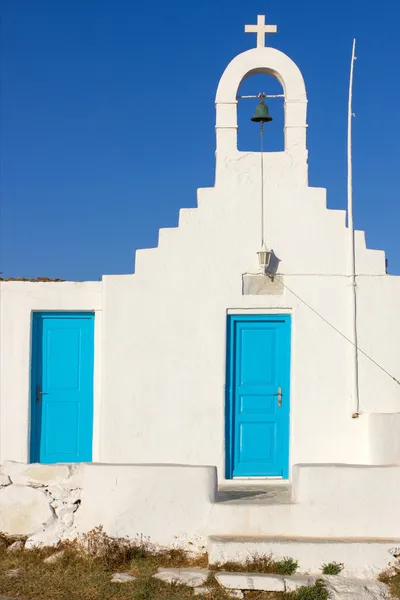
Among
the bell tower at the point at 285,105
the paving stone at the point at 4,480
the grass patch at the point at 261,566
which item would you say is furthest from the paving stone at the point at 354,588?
the bell tower at the point at 285,105

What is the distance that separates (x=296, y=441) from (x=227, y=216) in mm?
2729

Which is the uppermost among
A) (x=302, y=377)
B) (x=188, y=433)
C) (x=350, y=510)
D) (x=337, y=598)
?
(x=302, y=377)

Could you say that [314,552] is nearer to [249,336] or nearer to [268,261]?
[249,336]

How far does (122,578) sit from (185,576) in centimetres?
53

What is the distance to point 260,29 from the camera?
30.0 ft

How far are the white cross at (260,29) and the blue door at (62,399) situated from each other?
13.9ft

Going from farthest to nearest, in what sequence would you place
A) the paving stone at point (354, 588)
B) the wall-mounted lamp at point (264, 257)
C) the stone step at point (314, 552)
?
the wall-mounted lamp at point (264, 257) < the stone step at point (314, 552) < the paving stone at point (354, 588)

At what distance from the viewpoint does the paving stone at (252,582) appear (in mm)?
6086

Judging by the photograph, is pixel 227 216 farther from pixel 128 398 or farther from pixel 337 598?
pixel 337 598

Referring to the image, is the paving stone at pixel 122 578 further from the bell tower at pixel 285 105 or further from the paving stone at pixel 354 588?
the bell tower at pixel 285 105

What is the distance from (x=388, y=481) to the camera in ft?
22.1

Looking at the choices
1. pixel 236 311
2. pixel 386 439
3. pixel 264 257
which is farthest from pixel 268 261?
pixel 386 439

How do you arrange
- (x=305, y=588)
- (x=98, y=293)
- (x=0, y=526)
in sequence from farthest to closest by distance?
(x=98, y=293) → (x=0, y=526) → (x=305, y=588)

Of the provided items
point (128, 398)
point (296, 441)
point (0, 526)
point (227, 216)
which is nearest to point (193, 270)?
point (227, 216)
